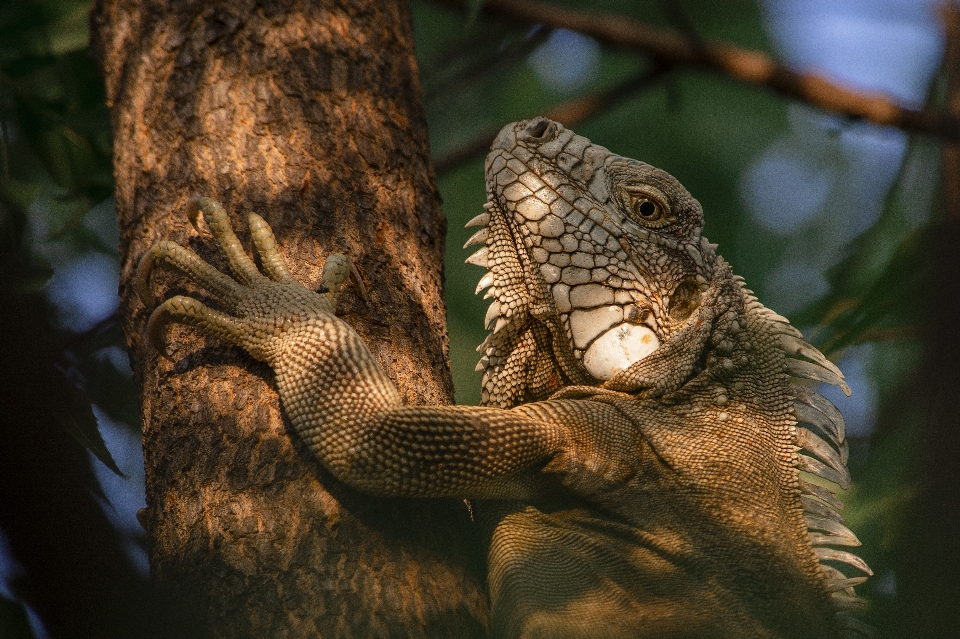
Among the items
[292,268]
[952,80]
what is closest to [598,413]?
[292,268]

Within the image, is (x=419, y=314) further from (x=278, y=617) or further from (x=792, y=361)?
(x=792, y=361)

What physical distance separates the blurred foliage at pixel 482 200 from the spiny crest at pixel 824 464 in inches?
5.6

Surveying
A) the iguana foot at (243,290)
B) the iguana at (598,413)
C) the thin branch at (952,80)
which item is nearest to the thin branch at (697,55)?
the thin branch at (952,80)

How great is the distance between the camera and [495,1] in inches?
233

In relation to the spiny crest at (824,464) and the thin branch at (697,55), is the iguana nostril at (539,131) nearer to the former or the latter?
the spiny crest at (824,464)

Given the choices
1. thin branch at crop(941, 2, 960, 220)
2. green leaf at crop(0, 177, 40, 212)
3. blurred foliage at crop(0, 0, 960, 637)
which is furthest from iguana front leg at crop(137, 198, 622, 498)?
thin branch at crop(941, 2, 960, 220)

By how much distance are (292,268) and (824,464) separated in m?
2.58

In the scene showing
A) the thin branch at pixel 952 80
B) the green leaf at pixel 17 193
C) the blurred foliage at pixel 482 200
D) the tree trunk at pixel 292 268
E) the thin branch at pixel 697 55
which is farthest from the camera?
the thin branch at pixel 697 55

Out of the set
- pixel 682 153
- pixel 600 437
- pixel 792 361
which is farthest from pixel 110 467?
pixel 682 153

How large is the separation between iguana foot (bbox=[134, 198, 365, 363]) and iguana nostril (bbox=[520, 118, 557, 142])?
1.39 meters

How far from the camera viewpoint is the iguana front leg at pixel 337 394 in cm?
296

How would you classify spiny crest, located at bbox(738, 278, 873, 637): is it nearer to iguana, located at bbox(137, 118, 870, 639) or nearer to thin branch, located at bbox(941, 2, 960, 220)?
iguana, located at bbox(137, 118, 870, 639)

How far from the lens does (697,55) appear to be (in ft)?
19.3

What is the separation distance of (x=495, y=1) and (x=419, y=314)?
3.47m
